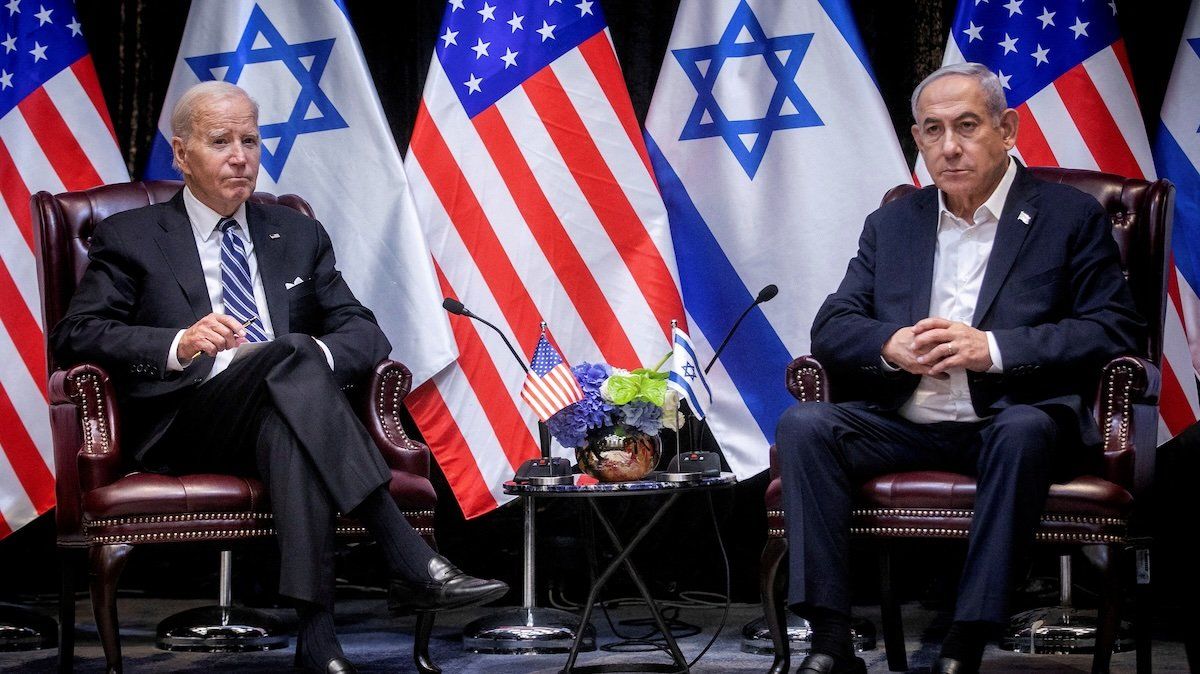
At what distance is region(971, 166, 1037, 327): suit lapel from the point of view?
3.14 m

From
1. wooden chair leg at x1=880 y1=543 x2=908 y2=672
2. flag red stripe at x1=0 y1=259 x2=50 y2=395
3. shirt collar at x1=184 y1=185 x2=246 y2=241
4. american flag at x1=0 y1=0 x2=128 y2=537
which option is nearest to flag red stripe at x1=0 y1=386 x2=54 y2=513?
american flag at x1=0 y1=0 x2=128 y2=537

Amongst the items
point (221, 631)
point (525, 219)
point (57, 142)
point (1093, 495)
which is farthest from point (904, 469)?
point (57, 142)

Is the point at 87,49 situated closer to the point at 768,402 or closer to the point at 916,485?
the point at 768,402

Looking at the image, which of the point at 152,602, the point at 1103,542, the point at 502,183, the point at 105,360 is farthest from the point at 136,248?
the point at 1103,542

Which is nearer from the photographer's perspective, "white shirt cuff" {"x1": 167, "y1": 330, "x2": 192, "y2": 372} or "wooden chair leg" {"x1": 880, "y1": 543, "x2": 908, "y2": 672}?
"white shirt cuff" {"x1": 167, "y1": 330, "x2": 192, "y2": 372}

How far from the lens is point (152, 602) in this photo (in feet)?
15.2

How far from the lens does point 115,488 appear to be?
9.85 feet

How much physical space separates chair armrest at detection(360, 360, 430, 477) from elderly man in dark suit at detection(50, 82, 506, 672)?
54mm

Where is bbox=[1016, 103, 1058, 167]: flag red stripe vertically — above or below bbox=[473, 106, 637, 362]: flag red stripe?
above

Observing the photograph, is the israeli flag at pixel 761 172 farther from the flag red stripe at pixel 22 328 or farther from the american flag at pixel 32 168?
the flag red stripe at pixel 22 328

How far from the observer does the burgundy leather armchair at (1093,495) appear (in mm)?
2805

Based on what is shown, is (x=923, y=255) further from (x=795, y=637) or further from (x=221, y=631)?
(x=221, y=631)

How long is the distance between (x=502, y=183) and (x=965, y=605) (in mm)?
2215

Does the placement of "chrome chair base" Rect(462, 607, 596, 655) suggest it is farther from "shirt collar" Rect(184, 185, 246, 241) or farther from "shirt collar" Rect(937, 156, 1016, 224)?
"shirt collar" Rect(937, 156, 1016, 224)
